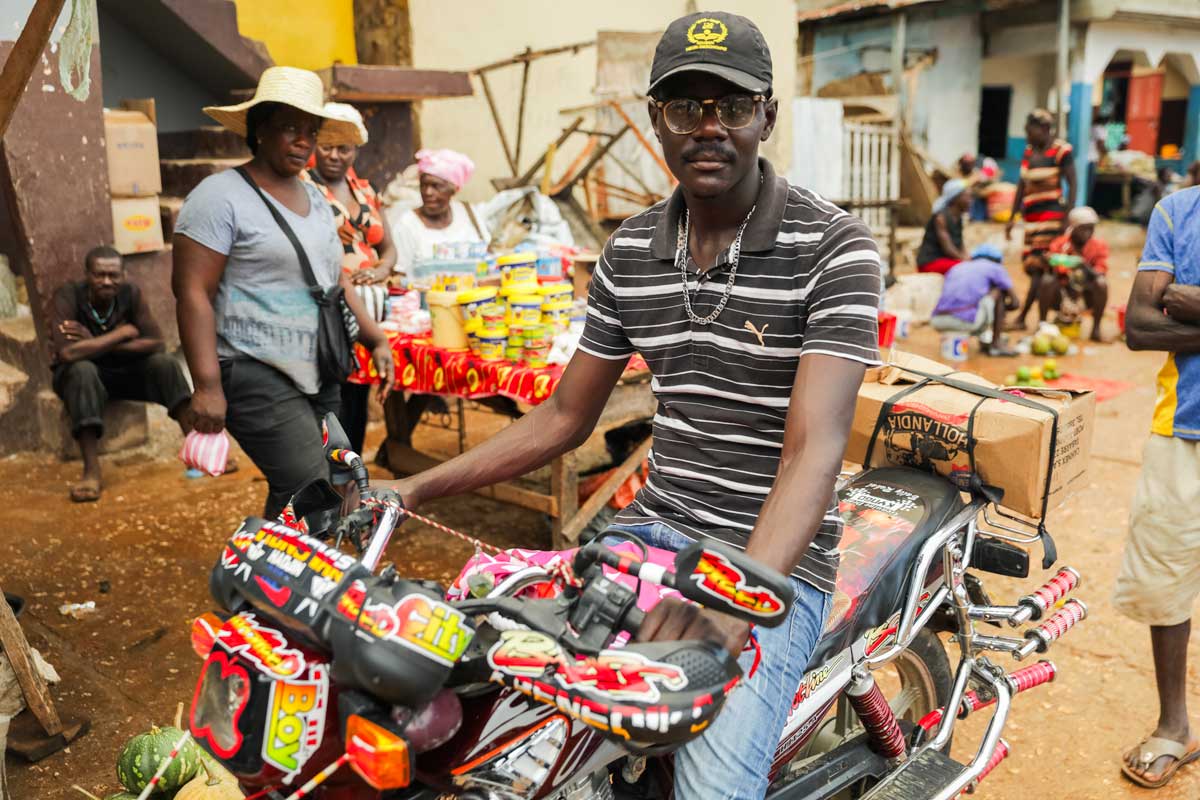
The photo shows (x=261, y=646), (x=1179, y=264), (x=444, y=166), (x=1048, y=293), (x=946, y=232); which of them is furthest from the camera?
(x=946, y=232)

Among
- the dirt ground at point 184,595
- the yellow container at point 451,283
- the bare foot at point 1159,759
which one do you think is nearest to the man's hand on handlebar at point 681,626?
the dirt ground at point 184,595

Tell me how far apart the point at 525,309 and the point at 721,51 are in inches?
115

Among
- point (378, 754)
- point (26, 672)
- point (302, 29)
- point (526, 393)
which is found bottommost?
point (26, 672)

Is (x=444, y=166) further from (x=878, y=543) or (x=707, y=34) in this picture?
(x=707, y=34)

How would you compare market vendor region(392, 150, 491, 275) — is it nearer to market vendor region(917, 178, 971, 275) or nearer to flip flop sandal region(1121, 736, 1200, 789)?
flip flop sandal region(1121, 736, 1200, 789)

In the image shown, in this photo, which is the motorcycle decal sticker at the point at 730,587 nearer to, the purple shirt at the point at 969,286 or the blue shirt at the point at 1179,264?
the blue shirt at the point at 1179,264

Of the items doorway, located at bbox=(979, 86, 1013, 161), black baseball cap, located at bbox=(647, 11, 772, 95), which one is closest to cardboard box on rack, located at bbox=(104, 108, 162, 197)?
black baseball cap, located at bbox=(647, 11, 772, 95)

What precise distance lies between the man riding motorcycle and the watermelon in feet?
4.36

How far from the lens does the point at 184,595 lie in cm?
464

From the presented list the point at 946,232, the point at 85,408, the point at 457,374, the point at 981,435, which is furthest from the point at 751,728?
the point at 946,232

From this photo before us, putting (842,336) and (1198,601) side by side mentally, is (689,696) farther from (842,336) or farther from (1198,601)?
(1198,601)

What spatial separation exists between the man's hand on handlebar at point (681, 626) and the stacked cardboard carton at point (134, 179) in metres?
5.71

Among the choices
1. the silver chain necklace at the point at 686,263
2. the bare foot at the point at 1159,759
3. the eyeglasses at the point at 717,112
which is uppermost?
the eyeglasses at the point at 717,112

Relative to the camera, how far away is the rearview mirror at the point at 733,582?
4.69 ft
